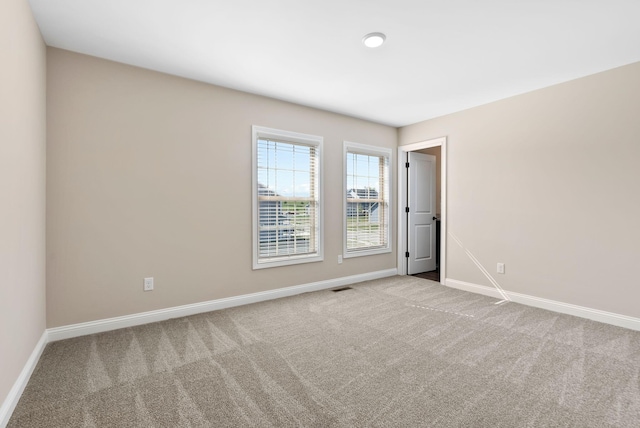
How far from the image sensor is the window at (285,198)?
373cm

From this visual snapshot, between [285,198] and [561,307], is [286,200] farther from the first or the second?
[561,307]

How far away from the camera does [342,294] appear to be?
4.01 meters

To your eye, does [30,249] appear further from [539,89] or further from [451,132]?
[539,89]

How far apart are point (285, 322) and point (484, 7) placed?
3071 millimetres

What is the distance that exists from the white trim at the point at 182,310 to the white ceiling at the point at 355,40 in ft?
7.93

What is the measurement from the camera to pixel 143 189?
9.71ft

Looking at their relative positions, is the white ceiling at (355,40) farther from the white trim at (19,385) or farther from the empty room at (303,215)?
the white trim at (19,385)

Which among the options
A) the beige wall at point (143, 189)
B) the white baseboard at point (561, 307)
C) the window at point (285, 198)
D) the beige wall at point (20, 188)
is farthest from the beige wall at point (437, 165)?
the beige wall at point (20, 188)

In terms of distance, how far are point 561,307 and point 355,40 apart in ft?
11.5

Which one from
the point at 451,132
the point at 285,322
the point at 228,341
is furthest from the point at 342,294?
the point at 451,132

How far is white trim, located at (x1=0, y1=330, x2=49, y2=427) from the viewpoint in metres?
1.60

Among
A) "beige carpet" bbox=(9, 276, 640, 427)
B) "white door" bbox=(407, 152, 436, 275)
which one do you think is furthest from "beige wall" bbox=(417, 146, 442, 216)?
"beige carpet" bbox=(9, 276, 640, 427)

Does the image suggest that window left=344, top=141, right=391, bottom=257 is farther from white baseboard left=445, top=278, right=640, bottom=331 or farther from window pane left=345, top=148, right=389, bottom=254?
white baseboard left=445, top=278, right=640, bottom=331

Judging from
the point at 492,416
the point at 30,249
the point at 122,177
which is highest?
the point at 122,177
